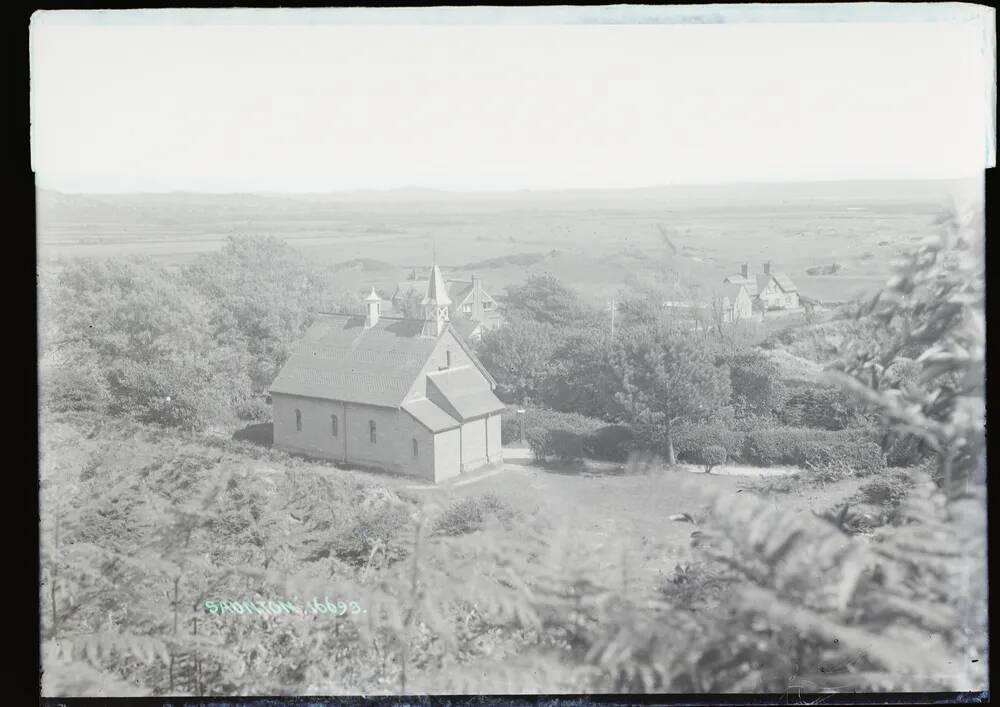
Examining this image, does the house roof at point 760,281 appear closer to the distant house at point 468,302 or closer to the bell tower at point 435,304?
the distant house at point 468,302

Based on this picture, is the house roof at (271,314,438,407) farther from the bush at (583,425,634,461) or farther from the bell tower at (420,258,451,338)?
the bush at (583,425,634,461)

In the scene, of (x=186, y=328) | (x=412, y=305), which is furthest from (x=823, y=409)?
(x=186, y=328)

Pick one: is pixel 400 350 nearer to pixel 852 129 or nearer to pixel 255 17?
pixel 255 17

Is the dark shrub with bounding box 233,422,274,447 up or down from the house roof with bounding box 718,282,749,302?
down

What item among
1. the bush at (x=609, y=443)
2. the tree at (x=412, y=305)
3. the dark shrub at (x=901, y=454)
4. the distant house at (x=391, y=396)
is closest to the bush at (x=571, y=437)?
A: the bush at (x=609, y=443)

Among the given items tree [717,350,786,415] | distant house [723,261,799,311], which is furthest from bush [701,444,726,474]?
distant house [723,261,799,311]
